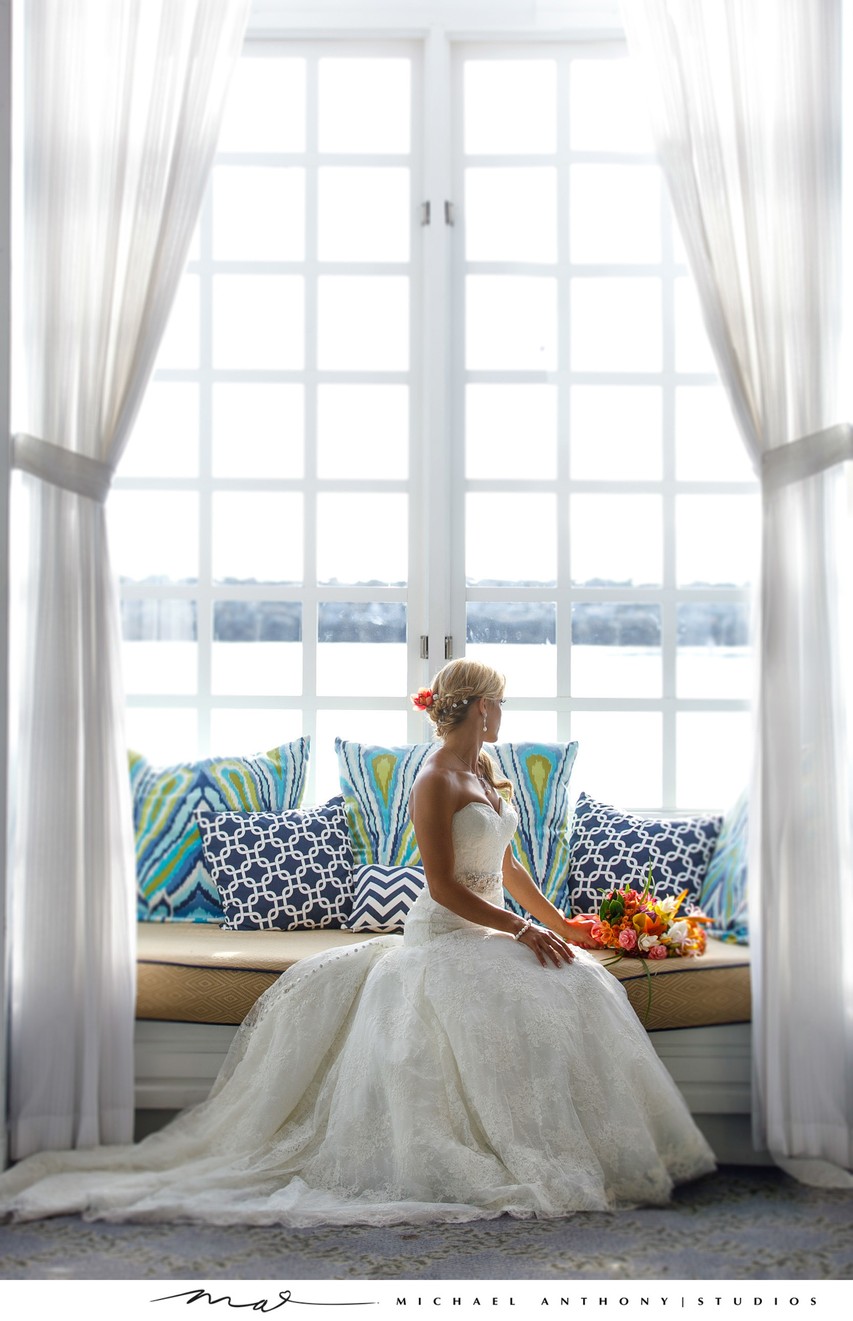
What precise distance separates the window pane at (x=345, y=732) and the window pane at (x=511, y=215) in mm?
1466

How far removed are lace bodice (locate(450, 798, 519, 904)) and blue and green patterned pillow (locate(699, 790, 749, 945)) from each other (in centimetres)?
76

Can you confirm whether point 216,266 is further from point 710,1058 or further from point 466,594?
point 710,1058

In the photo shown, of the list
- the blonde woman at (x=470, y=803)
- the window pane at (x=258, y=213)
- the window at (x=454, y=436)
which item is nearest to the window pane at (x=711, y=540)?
the window at (x=454, y=436)

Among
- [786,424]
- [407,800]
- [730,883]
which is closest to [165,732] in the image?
[407,800]

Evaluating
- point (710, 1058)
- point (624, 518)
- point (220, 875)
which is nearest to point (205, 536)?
point (220, 875)

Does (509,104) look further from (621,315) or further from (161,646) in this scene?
(161,646)

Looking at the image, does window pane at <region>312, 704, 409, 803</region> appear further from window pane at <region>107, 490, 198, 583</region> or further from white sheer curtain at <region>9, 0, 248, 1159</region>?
white sheer curtain at <region>9, 0, 248, 1159</region>

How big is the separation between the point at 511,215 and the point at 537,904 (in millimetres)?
2121

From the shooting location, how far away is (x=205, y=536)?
149 inches

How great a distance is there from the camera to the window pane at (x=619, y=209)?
3.77 metres

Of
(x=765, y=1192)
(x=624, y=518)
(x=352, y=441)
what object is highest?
(x=352, y=441)

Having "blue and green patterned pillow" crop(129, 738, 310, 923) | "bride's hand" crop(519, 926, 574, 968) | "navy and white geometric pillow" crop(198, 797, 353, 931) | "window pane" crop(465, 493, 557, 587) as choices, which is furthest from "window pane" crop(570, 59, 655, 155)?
"bride's hand" crop(519, 926, 574, 968)

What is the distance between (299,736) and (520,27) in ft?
7.51

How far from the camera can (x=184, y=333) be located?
3781 millimetres
